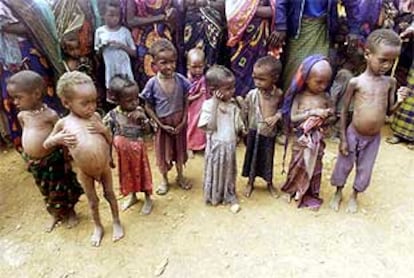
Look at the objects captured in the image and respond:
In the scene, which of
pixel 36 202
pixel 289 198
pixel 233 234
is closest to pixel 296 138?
pixel 289 198

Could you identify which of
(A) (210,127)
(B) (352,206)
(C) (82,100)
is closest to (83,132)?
(C) (82,100)

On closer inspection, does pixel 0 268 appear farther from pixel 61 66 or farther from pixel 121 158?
pixel 61 66

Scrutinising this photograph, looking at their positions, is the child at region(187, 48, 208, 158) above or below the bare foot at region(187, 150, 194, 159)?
above

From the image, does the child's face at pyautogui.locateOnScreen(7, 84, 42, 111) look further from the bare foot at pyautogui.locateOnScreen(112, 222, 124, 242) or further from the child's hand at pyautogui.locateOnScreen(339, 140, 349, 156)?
the child's hand at pyautogui.locateOnScreen(339, 140, 349, 156)

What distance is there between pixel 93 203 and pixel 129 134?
21.6 inches

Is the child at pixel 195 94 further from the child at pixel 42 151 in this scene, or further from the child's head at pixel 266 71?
the child at pixel 42 151

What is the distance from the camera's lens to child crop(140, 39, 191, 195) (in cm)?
311

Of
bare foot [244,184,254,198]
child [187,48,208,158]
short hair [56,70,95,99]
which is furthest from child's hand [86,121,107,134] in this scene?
bare foot [244,184,254,198]

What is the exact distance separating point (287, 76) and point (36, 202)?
2641 mm

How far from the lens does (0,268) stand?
2.78 m

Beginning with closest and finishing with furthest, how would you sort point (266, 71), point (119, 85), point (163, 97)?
point (119, 85) → point (266, 71) → point (163, 97)

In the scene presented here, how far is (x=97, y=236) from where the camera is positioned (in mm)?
2969

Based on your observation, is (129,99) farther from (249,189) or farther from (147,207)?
(249,189)

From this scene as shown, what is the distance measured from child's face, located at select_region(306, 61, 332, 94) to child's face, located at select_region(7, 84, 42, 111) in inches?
72.0
